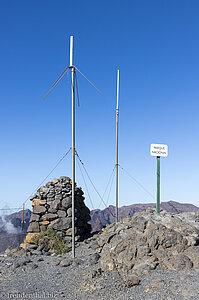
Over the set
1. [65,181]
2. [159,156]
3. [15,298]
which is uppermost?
[159,156]

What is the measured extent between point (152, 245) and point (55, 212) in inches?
281

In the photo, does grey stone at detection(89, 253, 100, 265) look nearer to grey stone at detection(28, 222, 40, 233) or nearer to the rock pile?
the rock pile

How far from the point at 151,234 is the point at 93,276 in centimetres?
321

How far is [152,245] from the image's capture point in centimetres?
1184

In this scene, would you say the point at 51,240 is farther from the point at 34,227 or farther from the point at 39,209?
the point at 39,209

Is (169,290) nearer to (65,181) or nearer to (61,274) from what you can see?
(61,274)

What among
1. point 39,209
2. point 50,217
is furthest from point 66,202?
point 39,209

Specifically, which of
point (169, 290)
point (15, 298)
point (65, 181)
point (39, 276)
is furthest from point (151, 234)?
point (65, 181)

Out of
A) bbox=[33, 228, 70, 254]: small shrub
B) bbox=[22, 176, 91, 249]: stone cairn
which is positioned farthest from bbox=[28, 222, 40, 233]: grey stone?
bbox=[33, 228, 70, 254]: small shrub

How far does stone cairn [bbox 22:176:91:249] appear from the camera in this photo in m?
16.5

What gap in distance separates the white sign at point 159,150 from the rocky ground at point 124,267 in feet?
10.7

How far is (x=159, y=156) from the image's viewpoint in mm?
15039

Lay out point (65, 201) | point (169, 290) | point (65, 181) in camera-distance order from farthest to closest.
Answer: point (65, 181) < point (65, 201) < point (169, 290)

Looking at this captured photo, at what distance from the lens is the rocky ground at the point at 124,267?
9750 millimetres
